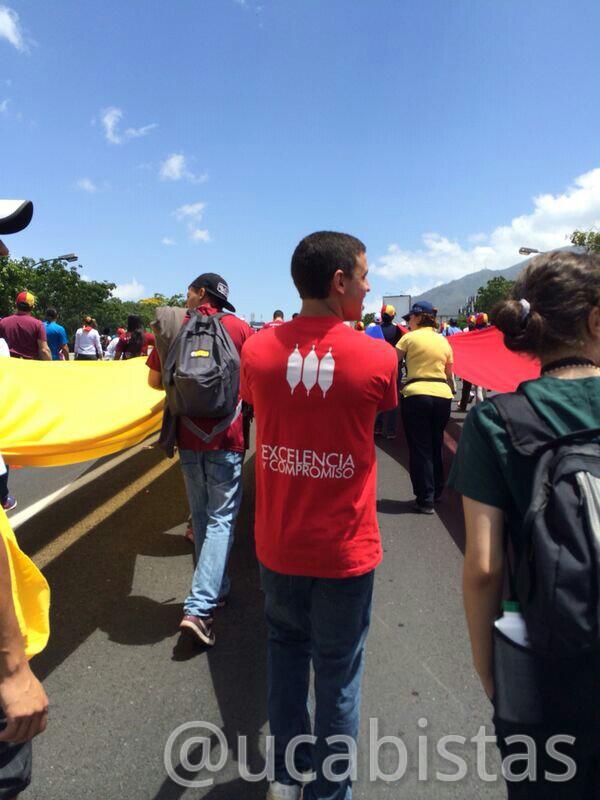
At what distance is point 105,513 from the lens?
5.13 meters

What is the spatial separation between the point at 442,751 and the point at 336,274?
207 cm

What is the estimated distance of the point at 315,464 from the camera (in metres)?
1.81

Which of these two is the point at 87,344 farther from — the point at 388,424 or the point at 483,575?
the point at 483,575

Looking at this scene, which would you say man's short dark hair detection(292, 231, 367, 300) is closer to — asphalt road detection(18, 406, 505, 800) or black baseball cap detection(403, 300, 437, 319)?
asphalt road detection(18, 406, 505, 800)

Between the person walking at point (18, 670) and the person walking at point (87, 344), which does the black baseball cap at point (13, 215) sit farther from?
the person walking at point (87, 344)

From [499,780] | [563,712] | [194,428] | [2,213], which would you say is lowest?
[499,780]

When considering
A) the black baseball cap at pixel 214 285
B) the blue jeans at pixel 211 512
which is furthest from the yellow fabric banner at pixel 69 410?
the black baseball cap at pixel 214 285

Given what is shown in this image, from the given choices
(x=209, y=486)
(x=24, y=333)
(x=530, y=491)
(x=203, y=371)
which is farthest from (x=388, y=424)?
(x=530, y=491)

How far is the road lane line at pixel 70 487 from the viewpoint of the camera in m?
4.94

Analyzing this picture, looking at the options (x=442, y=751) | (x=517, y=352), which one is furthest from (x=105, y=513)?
(x=517, y=352)

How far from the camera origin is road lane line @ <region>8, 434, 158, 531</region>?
16.2 feet

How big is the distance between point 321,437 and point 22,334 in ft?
22.0

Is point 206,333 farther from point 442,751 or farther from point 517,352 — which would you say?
point 442,751

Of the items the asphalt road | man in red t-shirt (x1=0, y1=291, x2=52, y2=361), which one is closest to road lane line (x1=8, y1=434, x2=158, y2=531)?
the asphalt road
